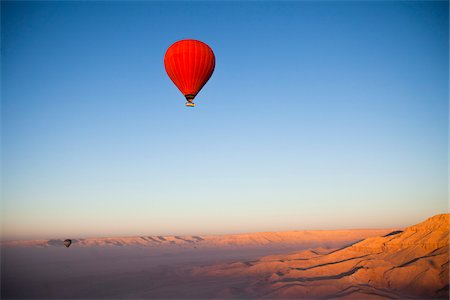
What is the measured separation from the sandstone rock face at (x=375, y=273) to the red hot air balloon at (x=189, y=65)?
178 ft

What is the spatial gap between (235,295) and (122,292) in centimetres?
3839

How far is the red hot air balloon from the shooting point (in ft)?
157

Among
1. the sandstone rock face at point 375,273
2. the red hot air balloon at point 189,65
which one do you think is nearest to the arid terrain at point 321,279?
the sandstone rock face at point 375,273

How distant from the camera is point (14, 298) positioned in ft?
410

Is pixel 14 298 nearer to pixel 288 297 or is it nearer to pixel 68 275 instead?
pixel 68 275

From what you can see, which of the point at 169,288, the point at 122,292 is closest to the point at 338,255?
the point at 169,288

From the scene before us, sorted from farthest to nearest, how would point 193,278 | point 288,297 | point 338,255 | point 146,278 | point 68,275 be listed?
point 68,275 < point 146,278 < point 193,278 < point 338,255 < point 288,297

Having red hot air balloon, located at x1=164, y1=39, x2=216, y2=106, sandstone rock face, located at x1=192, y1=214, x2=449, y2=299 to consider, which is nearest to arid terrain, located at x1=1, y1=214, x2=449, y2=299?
sandstone rock face, located at x1=192, y1=214, x2=449, y2=299

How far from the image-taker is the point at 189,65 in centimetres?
4803

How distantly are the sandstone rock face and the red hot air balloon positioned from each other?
54.4m

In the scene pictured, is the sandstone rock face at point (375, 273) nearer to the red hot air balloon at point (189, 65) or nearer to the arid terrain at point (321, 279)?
the arid terrain at point (321, 279)

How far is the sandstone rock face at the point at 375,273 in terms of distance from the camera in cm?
8138

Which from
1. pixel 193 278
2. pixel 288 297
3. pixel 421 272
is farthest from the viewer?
pixel 193 278

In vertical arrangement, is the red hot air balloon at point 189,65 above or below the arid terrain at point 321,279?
above
